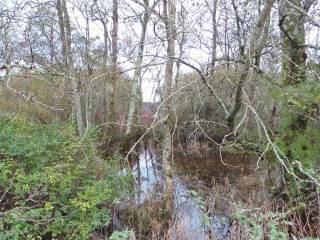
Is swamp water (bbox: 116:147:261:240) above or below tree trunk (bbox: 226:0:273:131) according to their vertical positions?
below

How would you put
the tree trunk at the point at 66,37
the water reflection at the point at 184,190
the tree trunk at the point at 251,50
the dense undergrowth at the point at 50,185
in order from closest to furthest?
the tree trunk at the point at 251,50 → the dense undergrowth at the point at 50,185 → the water reflection at the point at 184,190 → the tree trunk at the point at 66,37

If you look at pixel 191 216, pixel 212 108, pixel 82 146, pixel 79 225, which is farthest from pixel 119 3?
pixel 79 225

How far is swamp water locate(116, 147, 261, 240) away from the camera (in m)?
5.91

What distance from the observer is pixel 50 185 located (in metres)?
5.73

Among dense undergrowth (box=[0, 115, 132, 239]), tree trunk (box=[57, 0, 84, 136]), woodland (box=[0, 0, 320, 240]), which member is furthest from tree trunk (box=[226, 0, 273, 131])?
tree trunk (box=[57, 0, 84, 136])

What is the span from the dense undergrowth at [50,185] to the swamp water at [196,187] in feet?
3.61

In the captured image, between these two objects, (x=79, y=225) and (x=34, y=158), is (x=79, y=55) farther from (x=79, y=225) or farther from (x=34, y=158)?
(x=79, y=225)

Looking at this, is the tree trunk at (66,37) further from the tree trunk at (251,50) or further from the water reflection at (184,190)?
the tree trunk at (251,50)

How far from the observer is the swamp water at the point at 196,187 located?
5906 millimetres

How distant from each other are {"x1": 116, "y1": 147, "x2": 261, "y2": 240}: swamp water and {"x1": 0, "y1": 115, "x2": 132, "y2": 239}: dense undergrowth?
1099 mm

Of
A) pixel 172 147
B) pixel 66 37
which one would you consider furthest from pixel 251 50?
pixel 66 37

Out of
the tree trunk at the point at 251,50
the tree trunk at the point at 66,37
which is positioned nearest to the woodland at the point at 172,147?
the tree trunk at the point at 251,50

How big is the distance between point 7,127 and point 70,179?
5.34 feet

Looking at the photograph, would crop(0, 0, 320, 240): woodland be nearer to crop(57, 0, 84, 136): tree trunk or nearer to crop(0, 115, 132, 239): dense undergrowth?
crop(0, 115, 132, 239): dense undergrowth
